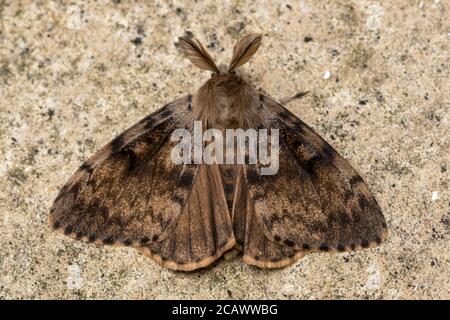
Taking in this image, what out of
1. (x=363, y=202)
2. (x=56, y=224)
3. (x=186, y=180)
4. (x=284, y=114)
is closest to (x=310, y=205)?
(x=363, y=202)

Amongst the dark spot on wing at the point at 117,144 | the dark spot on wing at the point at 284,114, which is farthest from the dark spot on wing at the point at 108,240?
the dark spot on wing at the point at 284,114

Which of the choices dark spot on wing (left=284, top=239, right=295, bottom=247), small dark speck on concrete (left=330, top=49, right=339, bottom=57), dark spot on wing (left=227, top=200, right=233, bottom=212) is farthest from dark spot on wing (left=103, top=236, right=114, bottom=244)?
small dark speck on concrete (left=330, top=49, right=339, bottom=57)

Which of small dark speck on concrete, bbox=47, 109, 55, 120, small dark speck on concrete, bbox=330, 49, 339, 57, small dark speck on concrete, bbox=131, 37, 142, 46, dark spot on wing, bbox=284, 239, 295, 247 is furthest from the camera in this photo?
small dark speck on concrete, bbox=131, 37, 142, 46

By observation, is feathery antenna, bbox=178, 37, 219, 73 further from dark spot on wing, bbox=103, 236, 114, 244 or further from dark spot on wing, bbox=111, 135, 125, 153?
dark spot on wing, bbox=103, 236, 114, 244

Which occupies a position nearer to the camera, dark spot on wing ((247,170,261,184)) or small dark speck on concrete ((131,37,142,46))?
dark spot on wing ((247,170,261,184))

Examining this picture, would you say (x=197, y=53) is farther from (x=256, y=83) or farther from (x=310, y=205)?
(x=310, y=205)

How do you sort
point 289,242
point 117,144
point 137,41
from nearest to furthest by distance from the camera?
point 289,242 < point 117,144 < point 137,41

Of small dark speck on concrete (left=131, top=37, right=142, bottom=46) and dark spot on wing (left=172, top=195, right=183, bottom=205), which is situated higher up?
small dark speck on concrete (left=131, top=37, right=142, bottom=46)
